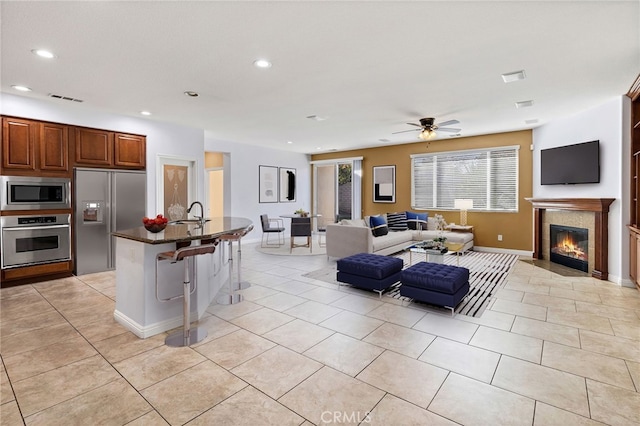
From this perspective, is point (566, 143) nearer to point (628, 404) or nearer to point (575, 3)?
point (575, 3)

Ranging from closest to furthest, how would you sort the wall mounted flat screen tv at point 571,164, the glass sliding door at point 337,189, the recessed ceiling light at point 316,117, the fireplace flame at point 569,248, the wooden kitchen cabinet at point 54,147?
the wooden kitchen cabinet at point 54,147 → the wall mounted flat screen tv at point 571,164 → the fireplace flame at point 569,248 → the recessed ceiling light at point 316,117 → the glass sliding door at point 337,189

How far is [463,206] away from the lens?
718 centimetres

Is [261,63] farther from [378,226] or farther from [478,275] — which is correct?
[478,275]

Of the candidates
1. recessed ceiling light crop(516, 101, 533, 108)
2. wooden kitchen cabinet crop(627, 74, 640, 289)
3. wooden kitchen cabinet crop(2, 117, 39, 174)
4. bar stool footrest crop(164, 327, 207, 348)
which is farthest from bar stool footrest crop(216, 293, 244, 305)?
wooden kitchen cabinet crop(627, 74, 640, 289)

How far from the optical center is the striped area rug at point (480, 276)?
3.69 m

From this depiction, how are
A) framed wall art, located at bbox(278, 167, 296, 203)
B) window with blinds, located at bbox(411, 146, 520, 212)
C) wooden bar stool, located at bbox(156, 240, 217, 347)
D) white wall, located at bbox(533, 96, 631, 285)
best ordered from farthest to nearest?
framed wall art, located at bbox(278, 167, 296, 203), window with blinds, located at bbox(411, 146, 520, 212), white wall, located at bbox(533, 96, 631, 285), wooden bar stool, located at bbox(156, 240, 217, 347)

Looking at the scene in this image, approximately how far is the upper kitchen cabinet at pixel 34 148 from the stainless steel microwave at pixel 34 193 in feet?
0.34

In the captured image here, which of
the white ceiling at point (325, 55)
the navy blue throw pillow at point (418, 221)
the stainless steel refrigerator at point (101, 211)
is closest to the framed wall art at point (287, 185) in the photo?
the navy blue throw pillow at point (418, 221)

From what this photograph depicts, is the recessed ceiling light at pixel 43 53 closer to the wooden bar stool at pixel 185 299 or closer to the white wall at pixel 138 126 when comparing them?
the white wall at pixel 138 126

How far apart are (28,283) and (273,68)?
4.74 metres

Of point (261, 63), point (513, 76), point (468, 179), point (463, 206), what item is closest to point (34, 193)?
point (261, 63)

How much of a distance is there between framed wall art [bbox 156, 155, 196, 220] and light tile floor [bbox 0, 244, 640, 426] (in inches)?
95.9

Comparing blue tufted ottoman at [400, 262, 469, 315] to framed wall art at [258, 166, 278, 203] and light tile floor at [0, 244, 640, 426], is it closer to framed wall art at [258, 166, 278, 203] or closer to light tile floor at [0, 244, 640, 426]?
light tile floor at [0, 244, 640, 426]

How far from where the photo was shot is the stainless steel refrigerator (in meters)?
5.04
